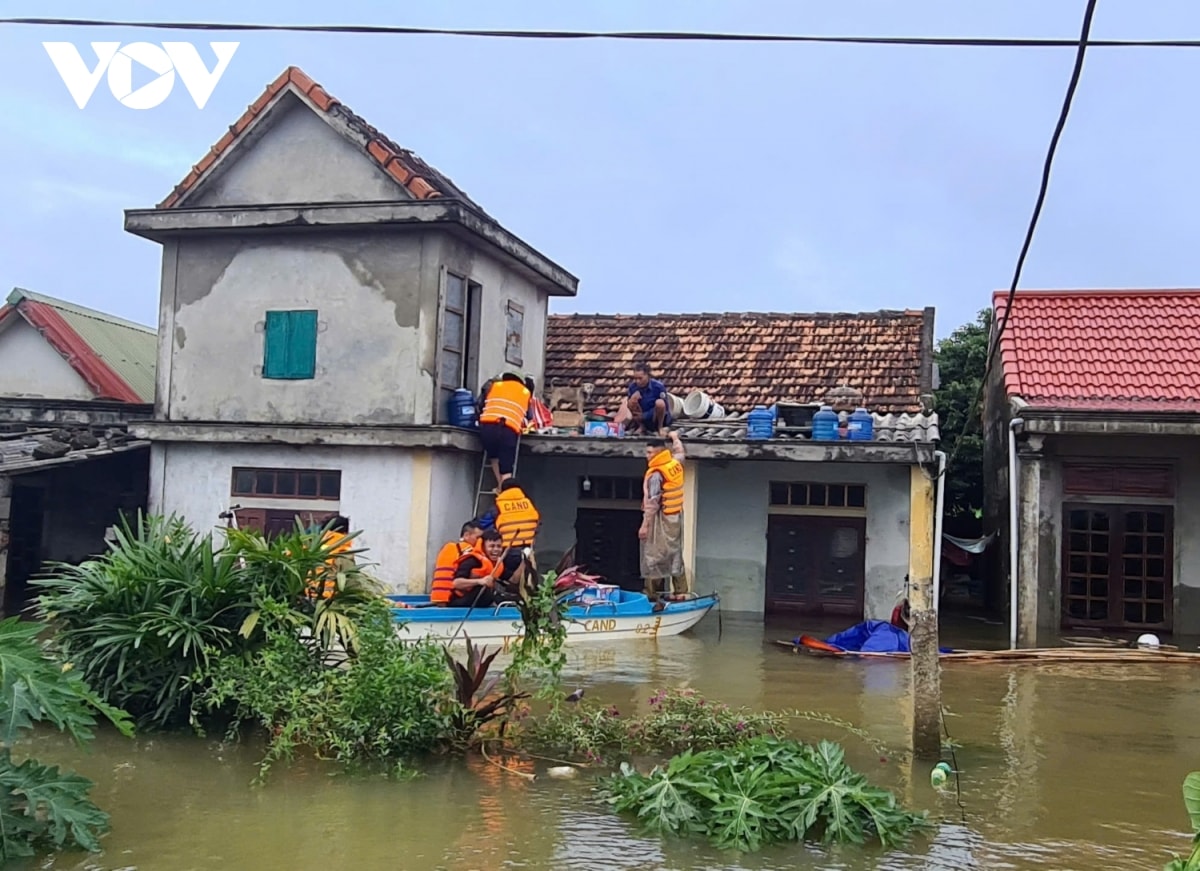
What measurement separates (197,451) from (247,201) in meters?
3.63

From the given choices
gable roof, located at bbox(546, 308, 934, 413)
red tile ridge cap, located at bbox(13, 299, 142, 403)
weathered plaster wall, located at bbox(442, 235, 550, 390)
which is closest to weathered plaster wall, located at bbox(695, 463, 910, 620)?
gable roof, located at bbox(546, 308, 934, 413)

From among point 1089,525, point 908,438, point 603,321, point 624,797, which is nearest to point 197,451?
point 603,321

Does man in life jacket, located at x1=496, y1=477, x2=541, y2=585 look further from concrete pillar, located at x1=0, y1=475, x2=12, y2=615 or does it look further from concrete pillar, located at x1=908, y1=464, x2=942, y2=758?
concrete pillar, located at x1=0, y1=475, x2=12, y2=615

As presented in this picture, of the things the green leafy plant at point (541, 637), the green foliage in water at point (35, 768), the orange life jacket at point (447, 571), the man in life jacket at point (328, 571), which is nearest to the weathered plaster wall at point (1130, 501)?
the orange life jacket at point (447, 571)

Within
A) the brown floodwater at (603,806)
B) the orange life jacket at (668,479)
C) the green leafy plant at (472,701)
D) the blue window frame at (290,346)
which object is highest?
the blue window frame at (290,346)

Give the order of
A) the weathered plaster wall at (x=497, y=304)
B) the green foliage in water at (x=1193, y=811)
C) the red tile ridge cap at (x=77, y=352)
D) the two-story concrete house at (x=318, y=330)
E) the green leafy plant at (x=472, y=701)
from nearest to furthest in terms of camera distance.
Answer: the green foliage in water at (x=1193, y=811) < the green leafy plant at (x=472, y=701) < the two-story concrete house at (x=318, y=330) < the weathered plaster wall at (x=497, y=304) < the red tile ridge cap at (x=77, y=352)

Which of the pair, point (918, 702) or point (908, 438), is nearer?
point (918, 702)

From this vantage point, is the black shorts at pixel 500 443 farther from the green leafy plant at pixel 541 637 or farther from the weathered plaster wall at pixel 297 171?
the green leafy plant at pixel 541 637

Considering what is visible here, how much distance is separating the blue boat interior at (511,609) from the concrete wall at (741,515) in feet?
5.96

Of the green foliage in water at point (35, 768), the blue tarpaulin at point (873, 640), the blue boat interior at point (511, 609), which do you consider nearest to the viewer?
the green foliage in water at point (35, 768)

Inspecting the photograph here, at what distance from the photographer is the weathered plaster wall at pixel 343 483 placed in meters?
16.2

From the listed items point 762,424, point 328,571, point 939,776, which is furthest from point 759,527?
point 939,776

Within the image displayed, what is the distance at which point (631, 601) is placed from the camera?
1556 cm

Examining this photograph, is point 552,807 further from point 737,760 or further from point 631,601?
point 631,601
